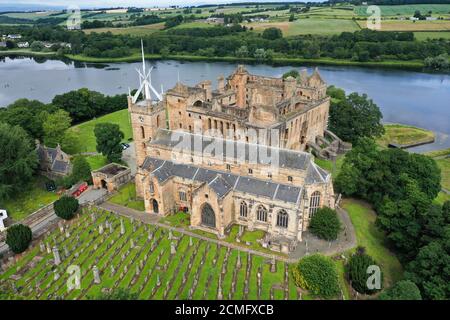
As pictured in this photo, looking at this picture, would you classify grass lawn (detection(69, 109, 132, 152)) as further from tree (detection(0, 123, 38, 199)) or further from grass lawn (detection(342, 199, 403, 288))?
grass lawn (detection(342, 199, 403, 288))

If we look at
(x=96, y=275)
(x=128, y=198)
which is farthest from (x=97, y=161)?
(x=96, y=275)

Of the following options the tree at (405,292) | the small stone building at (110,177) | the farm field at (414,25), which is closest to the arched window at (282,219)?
the tree at (405,292)

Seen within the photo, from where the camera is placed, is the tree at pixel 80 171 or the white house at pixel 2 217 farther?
the tree at pixel 80 171

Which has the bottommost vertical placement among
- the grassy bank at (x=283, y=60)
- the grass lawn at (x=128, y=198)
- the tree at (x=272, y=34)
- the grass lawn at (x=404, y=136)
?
the grass lawn at (x=128, y=198)

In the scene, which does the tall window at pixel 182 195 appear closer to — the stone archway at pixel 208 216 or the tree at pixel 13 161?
the stone archway at pixel 208 216

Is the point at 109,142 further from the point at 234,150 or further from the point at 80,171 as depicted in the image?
the point at 234,150

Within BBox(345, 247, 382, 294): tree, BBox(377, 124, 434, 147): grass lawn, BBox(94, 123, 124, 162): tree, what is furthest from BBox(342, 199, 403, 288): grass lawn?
BBox(94, 123, 124, 162): tree
